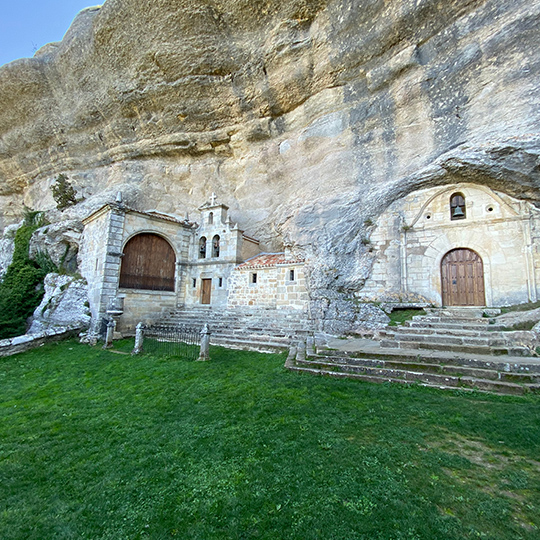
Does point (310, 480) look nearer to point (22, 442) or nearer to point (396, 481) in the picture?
point (396, 481)

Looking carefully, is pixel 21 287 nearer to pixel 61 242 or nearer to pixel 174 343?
pixel 61 242

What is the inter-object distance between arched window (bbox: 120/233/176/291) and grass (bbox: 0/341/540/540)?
1031cm

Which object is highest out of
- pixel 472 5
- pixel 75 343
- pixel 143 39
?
pixel 143 39

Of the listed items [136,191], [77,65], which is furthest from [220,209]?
[77,65]

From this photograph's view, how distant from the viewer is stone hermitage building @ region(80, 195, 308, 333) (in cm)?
1438

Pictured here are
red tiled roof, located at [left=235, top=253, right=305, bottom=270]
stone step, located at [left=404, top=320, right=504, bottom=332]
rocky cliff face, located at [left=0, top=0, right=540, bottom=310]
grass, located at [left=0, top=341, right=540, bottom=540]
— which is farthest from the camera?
red tiled roof, located at [left=235, top=253, right=305, bottom=270]

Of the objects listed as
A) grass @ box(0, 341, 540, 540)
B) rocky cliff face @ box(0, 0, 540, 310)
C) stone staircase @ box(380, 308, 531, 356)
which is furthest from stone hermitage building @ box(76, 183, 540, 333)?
grass @ box(0, 341, 540, 540)

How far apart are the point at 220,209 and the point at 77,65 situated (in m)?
14.2

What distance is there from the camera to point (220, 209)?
17984 millimetres

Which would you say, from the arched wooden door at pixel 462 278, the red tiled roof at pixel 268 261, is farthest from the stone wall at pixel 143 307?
the arched wooden door at pixel 462 278

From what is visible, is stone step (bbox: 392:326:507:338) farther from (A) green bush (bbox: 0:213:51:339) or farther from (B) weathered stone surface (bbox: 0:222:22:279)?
(B) weathered stone surface (bbox: 0:222:22:279)

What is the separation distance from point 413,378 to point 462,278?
6.52m

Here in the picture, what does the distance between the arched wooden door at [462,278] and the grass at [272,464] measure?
6.33m

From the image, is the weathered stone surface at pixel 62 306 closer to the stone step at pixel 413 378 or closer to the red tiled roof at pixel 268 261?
the red tiled roof at pixel 268 261
